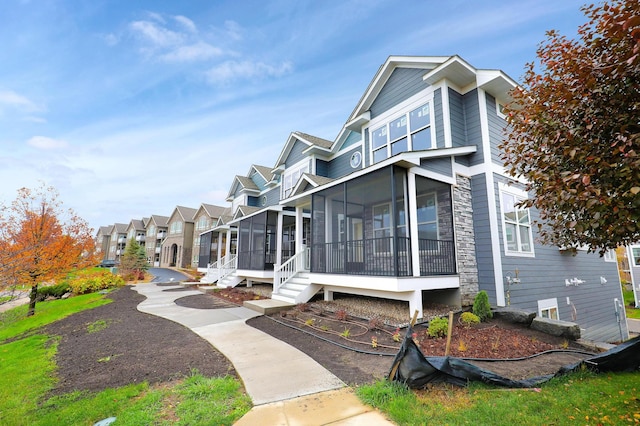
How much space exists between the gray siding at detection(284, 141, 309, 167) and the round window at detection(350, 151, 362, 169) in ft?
10.2

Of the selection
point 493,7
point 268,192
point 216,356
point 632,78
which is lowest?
point 216,356

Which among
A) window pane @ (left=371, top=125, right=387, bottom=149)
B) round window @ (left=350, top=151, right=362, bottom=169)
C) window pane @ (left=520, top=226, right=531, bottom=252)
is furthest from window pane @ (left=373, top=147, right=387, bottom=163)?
window pane @ (left=520, top=226, right=531, bottom=252)

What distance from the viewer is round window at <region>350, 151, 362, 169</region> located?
41.3ft

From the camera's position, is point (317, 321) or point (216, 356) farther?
point (317, 321)

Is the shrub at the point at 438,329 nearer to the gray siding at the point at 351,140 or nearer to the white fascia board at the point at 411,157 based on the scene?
the white fascia board at the point at 411,157

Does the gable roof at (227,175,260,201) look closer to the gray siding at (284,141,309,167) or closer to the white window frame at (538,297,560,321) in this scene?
the gray siding at (284,141,309,167)

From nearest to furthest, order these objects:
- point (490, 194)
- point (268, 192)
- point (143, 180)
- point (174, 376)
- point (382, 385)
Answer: point (382, 385) < point (174, 376) < point (490, 194) < point (268, 192) < point (143, 180)

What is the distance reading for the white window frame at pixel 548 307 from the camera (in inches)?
362

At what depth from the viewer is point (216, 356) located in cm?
551

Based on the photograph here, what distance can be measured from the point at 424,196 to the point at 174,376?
26.9ft

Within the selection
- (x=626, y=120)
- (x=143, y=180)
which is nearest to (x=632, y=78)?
(x=626, y=120)

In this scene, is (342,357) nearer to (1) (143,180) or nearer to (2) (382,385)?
(2) (382,385)

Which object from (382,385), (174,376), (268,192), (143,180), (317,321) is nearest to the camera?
(382,385)

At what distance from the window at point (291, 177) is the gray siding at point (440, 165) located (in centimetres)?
762
